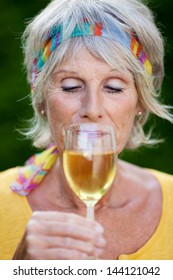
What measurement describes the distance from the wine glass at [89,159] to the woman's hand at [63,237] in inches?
5.5

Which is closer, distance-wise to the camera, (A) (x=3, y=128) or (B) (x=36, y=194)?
(B) (x=36, y=194)

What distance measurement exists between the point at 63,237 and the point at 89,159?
29cm

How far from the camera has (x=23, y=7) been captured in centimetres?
536

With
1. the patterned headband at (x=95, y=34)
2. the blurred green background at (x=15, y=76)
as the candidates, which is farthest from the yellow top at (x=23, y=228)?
the blurred green background at (x=15, y=76)

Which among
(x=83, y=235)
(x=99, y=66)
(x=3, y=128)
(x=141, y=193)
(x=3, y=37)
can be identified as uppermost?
(x=99, y=66)

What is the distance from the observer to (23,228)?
10.7 ft

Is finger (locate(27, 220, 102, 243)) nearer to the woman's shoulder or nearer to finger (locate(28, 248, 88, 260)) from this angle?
finger (locate(28, 248, 88, 260))

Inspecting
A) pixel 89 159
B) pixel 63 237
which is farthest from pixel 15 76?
pixel 63 237

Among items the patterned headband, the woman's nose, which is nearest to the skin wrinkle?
the woman's nose

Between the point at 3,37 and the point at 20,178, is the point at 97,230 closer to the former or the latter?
the point at 20,178

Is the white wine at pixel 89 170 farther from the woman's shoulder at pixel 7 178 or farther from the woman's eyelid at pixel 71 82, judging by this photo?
the woman's shoulder at pixel 7 178
